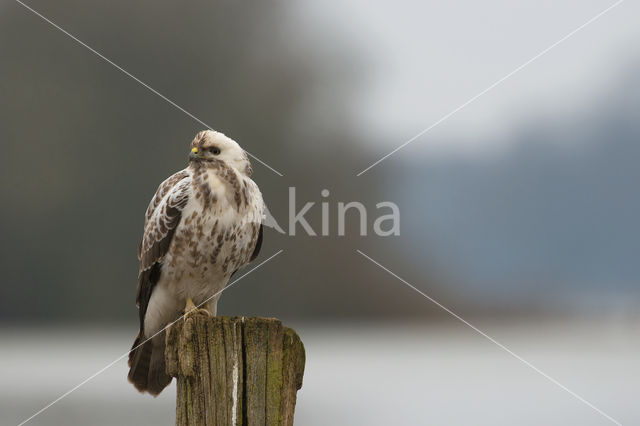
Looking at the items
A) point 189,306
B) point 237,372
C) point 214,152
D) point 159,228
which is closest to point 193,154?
point 214,152

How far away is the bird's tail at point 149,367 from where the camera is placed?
600cm

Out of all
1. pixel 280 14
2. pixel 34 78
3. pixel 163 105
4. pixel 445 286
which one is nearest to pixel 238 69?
pixel 280 14

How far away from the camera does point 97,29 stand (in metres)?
42.4

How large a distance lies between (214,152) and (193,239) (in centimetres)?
64

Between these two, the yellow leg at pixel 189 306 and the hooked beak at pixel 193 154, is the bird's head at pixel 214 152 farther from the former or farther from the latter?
the yellow leg at pixel 189 306

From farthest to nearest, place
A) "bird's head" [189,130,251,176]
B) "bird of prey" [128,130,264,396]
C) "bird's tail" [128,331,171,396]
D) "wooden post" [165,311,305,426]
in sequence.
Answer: "bird's tail" [128,331,171,396] < "bird's head" [189,130,251,176] < "bird of prey" [128,130,264,396] < "wooden post" [165,311,305,426]

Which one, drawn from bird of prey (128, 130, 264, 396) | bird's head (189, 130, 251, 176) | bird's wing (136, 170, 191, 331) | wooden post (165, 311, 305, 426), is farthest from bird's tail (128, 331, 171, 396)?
wooden post (165, 311, 305, 426)

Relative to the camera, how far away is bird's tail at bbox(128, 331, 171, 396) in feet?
19.7

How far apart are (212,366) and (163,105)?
35236mm

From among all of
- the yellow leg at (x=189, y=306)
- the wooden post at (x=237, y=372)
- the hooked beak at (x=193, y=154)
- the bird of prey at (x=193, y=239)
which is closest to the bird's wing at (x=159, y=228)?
the bird of prey at (x=193, y=239)

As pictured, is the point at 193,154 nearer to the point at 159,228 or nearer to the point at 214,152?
the point at 214,152

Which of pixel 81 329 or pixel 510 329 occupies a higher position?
pixel 510 329

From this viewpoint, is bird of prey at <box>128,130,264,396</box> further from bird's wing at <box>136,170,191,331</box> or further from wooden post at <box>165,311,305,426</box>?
wooden post at <box>165,311,305,426</box>

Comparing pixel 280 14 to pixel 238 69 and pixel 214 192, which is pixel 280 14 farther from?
pixel 214 192
